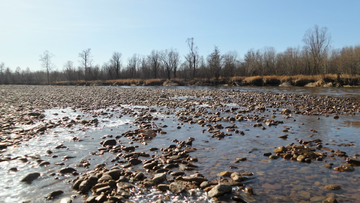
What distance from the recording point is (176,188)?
12.3 ft

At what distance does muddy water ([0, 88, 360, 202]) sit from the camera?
11.8 ft

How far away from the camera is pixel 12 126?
8781 mm

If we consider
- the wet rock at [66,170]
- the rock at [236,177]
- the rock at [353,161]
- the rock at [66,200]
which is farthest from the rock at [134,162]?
the rock at [353,161]

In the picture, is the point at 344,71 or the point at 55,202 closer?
the point at 55,202

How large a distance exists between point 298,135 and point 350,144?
4.75ft

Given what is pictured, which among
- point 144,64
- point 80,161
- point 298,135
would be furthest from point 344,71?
point 144,64

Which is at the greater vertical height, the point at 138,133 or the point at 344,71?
the point at 344,71

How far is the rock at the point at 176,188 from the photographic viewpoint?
3674 millimetres

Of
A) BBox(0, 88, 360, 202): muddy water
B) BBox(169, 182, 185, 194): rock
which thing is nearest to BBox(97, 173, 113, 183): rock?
BBox(0, 88, 360, 202): muddy water

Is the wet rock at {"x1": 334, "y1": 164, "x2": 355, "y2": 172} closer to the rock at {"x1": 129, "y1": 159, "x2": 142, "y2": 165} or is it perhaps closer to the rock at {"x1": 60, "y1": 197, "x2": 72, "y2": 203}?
the rock at {"x1": 129, "y1": 159, "x2": 142, "y2": 165}

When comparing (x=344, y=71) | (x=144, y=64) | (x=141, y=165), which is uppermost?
(x=144, y=64)

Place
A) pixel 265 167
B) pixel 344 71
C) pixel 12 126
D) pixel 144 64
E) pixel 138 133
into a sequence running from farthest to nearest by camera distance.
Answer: pixel 144 64, pixel 344 71, pixel 12 126, pixel 138 133, pixel 265 167

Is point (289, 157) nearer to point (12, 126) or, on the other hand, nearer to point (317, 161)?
point (317, 161)

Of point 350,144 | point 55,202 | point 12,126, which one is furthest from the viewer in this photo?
point 12,126
